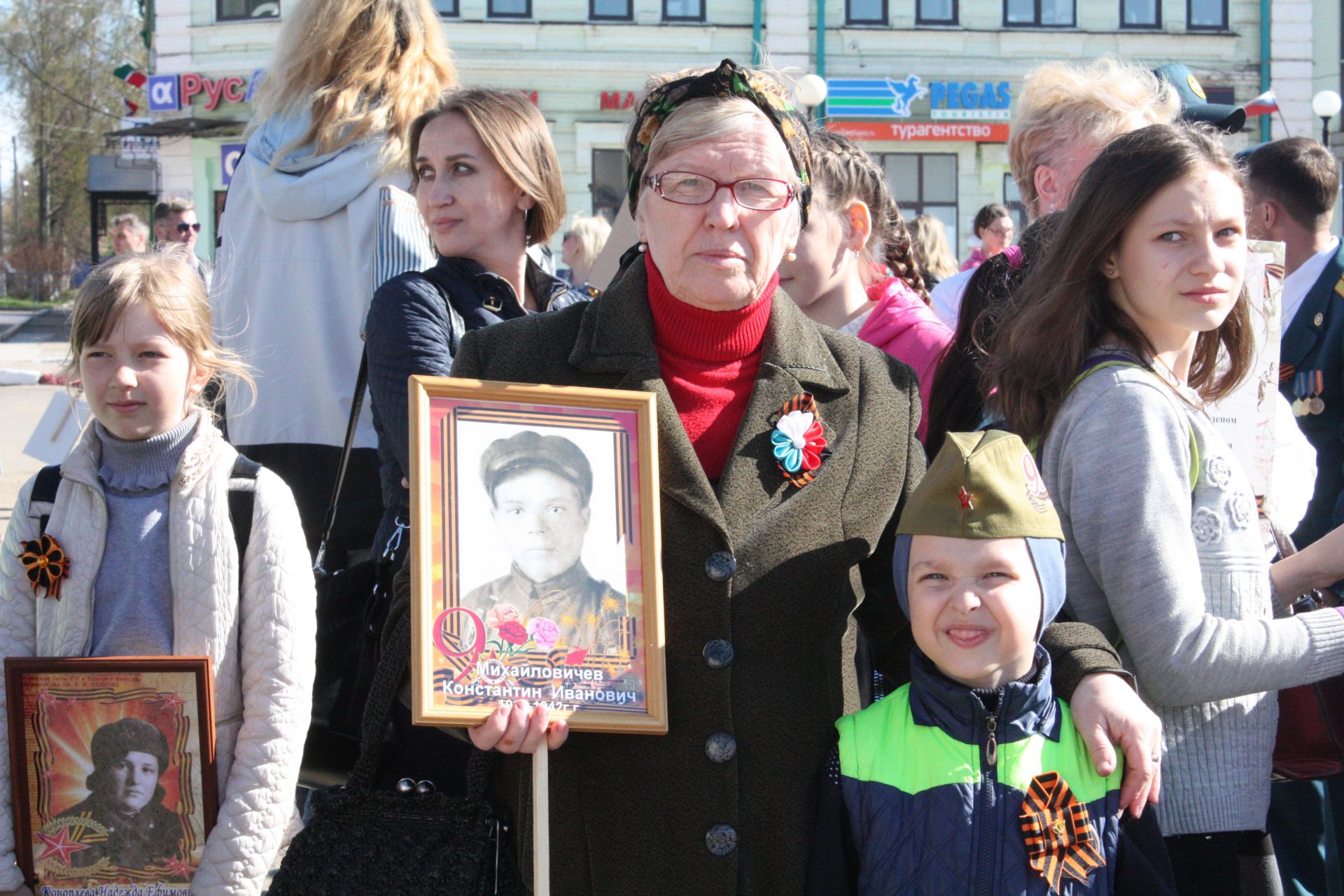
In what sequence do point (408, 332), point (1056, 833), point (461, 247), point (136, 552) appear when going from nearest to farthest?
point (1056, 833) < point (136, 552) < point (408, 332) < point (461, 247)

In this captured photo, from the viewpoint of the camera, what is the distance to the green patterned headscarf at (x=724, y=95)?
2.31 m

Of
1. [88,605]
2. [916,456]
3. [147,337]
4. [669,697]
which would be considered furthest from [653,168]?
[88,605]

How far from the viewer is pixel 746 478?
7.25 feet

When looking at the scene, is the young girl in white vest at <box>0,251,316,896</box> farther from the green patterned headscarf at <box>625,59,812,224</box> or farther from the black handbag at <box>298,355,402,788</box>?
the green patterned headscarf at <box>625,59,812,224</box>

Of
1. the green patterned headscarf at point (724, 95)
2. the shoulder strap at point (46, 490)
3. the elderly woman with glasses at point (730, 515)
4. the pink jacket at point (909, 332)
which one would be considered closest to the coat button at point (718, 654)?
the elderly woman with glasses at point (730, 515)

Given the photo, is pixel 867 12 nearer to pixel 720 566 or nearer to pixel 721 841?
pixel 720 566

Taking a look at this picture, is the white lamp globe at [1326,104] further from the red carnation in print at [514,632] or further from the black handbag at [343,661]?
the red carnation in print at [514,632]

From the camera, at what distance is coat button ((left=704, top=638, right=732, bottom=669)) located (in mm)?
2133

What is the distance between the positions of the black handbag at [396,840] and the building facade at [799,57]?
20900 millimetres

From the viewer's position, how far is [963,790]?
205 cm

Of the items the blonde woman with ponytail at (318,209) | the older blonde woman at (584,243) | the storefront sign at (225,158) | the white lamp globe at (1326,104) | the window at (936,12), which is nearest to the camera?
the blonde woman with ponytail at (318,209)

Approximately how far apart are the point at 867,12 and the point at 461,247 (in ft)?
71.4

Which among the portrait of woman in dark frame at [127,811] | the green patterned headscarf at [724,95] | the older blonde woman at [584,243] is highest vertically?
the older blonde woman at [584,243]

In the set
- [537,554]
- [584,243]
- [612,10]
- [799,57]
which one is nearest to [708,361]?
[537,554]
